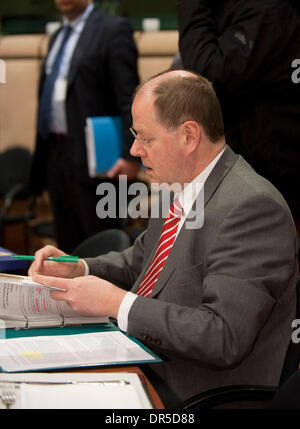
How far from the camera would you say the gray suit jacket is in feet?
5.24

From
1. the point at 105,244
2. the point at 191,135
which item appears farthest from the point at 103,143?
the point at 191,135

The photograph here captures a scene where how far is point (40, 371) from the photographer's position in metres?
1.51

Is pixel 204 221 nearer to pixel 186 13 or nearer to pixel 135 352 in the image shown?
pixel 135 352

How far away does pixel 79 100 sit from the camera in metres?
3.72

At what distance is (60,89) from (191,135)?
7.07 ft

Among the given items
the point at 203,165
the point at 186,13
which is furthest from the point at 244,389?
the point at 186,13

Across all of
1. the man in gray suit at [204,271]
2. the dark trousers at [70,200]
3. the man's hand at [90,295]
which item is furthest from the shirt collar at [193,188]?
the dark trousers at [70,200]

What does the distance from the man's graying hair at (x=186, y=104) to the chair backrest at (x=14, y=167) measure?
3365 mm

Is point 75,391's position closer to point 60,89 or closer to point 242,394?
point 242,394

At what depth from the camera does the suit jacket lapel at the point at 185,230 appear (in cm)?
181

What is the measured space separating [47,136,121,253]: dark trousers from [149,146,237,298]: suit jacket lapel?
1880mm
